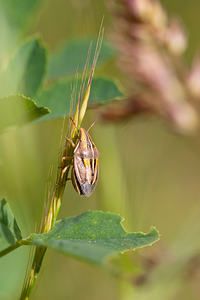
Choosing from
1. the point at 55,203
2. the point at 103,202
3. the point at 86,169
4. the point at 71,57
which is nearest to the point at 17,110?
the point at 55,203

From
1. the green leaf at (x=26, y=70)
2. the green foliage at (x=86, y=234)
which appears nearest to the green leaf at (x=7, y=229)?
the green foliage at (x=86, y=234)

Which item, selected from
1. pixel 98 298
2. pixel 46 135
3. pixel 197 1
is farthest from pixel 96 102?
pixel 197 1

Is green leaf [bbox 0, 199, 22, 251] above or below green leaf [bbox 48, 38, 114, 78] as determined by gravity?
below

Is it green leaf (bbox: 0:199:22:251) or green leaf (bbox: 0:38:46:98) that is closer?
green leaf (bbox: 0:199:22:251)

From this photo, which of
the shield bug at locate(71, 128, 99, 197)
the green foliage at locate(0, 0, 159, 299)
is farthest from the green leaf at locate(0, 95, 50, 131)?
the shield bug at locate(71, 128, 99, 197)

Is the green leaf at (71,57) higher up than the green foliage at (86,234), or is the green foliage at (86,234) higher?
the green leaf at (71,57)

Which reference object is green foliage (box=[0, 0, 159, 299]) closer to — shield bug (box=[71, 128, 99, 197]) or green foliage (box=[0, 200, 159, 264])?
green foliage (box=[0, 200, 159, 264])

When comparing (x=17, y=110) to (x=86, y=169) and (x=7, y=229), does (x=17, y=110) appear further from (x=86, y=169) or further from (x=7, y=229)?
(x=86, y=169)

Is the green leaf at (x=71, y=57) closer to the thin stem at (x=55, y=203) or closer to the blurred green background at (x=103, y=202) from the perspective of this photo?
the blurred green background at (x=103, y=202)
